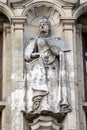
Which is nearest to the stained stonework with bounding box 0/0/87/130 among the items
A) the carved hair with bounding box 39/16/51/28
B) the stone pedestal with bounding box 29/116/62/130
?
the stone pedestal with bounding box 29/116/62/130

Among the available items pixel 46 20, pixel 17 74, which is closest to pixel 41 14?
pixel 46 20

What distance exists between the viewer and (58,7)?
2064 cm

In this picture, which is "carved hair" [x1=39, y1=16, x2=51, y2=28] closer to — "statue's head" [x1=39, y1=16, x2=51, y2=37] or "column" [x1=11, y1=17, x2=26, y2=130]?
"statue's head" [x1=39, y1=16, x2=51, y2=37]

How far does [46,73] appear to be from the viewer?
65.1ft

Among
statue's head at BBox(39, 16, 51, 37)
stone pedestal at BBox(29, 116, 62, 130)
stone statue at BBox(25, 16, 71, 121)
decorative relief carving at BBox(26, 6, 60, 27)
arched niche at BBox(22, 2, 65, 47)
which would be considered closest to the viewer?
stone pedestal at BBox(29, 116, 62, 130)

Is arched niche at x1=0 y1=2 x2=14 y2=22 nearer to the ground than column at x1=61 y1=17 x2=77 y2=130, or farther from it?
farther from it

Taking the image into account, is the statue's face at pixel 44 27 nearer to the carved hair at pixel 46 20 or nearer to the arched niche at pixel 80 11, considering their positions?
the carved hair at pixel 46 20

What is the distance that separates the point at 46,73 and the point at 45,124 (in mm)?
1296

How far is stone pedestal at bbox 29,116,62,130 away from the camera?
19.1 m

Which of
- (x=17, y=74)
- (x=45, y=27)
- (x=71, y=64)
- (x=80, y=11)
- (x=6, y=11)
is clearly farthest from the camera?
(x=80, y=11)

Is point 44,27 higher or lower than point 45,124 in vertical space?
higher

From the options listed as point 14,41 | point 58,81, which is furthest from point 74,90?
point 14,41

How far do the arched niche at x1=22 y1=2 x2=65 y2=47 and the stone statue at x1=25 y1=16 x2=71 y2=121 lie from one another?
20 cm

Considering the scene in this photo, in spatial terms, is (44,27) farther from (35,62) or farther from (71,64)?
(71,64)
